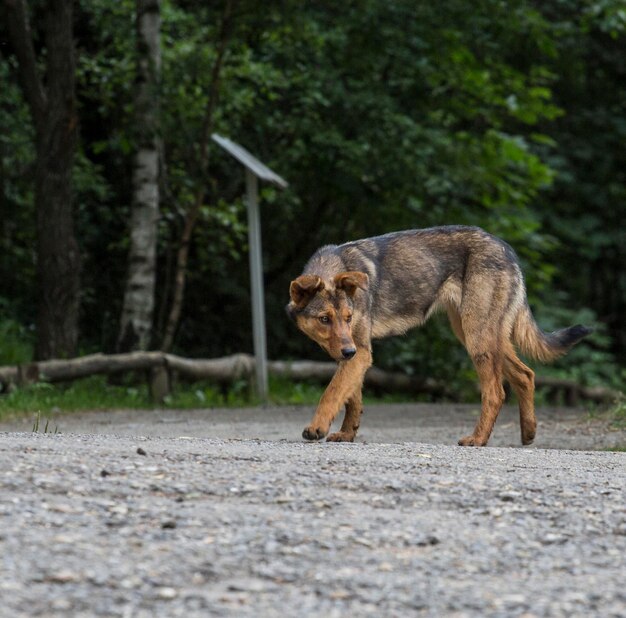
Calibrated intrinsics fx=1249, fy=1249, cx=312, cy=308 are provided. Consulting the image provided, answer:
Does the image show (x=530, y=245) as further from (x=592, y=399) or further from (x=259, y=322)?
(x=259, y=322)

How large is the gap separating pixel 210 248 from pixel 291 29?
12.5 feet

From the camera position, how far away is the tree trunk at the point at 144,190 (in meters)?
15.8

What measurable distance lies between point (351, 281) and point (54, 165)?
25.7 feet

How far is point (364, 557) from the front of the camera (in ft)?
15.1

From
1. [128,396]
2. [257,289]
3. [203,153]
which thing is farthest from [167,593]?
[203,153]

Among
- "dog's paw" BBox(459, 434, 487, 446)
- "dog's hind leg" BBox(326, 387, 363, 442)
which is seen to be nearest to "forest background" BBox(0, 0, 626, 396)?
"dog's hind leg" BBox(326, 387, 363, 442)

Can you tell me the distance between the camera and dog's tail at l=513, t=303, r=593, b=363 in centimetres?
965

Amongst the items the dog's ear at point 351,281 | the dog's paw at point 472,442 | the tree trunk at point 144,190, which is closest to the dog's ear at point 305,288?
the dog's ear at point 351,281

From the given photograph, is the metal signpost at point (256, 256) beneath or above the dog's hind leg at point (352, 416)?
above

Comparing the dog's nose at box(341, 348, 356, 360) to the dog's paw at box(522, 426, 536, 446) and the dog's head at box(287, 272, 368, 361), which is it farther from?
the dog's paw at box(522, 426, 536, 446)

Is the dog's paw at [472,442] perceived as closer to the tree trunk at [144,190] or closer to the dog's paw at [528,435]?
the dog's paw at [528,435]

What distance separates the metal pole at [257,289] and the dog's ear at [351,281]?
22.6 ft

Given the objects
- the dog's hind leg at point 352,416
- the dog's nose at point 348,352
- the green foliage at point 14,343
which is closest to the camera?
the dog's nose at point 348,352

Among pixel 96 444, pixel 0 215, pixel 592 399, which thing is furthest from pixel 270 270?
pixel 96 444
